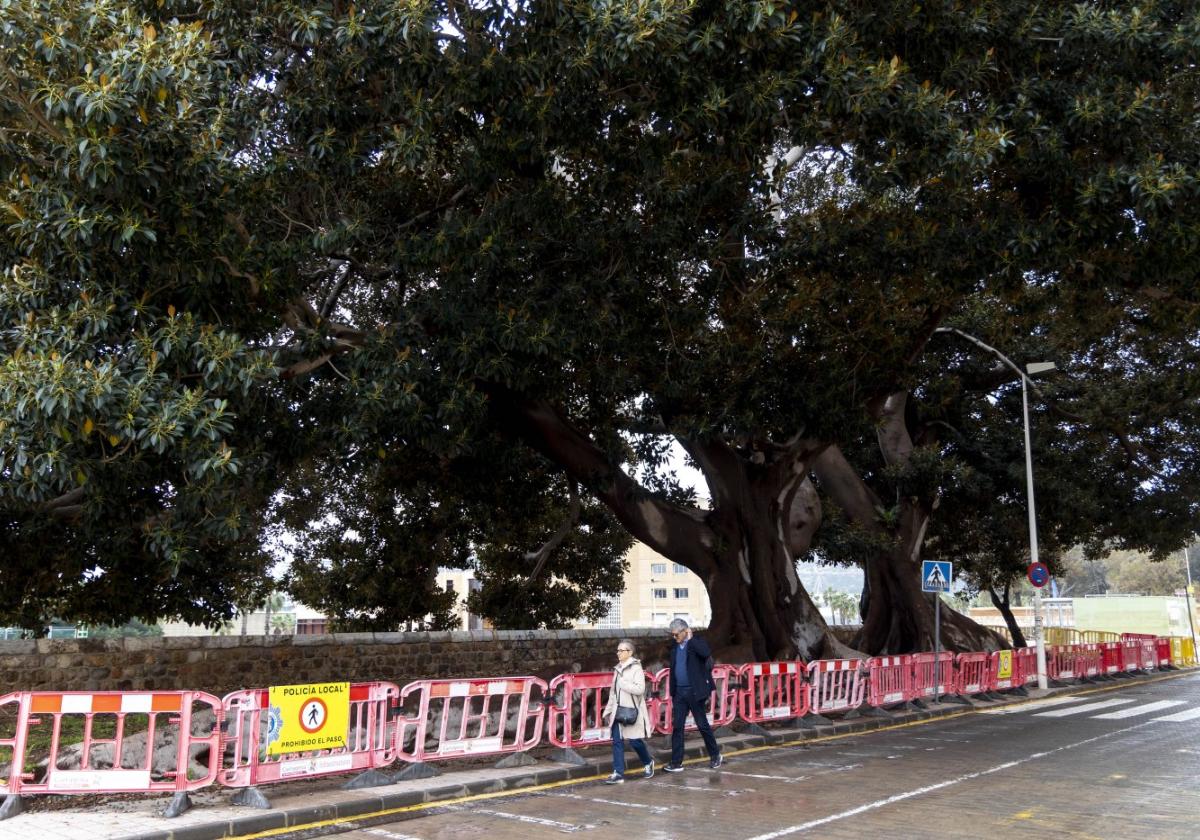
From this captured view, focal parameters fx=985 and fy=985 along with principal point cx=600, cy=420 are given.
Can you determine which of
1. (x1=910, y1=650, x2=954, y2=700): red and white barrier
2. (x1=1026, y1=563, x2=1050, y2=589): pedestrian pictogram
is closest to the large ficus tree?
(x1=910, y1=650, x2=954, y2=700): red and white barrier

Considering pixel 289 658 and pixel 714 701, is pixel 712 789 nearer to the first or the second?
pixel 714 701

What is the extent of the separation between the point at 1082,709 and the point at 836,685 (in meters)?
6.00

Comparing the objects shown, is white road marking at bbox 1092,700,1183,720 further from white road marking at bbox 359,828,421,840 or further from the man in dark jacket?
white road marking at bbox 359,828,421,840

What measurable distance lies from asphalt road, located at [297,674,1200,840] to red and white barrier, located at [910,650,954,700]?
3536 mm

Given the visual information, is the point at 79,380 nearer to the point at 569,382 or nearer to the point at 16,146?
the point at 16,146

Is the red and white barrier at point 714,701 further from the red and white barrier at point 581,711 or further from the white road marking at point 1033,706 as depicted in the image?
the white road marking at point 1033,706

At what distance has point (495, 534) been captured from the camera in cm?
2047

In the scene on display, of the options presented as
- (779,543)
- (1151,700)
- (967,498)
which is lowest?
(1151,700)

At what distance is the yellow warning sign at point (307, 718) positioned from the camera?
827 cm

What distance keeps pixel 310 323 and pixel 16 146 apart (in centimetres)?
357

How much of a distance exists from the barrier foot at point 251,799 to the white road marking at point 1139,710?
13.5 m

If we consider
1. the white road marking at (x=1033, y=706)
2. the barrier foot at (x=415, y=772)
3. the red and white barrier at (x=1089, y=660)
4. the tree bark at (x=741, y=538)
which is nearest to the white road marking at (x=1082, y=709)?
the white road marking at (x=1033, y=706)

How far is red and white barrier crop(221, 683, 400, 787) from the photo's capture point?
8.07 m

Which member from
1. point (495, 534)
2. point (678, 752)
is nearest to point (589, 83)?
point (678, 752)
